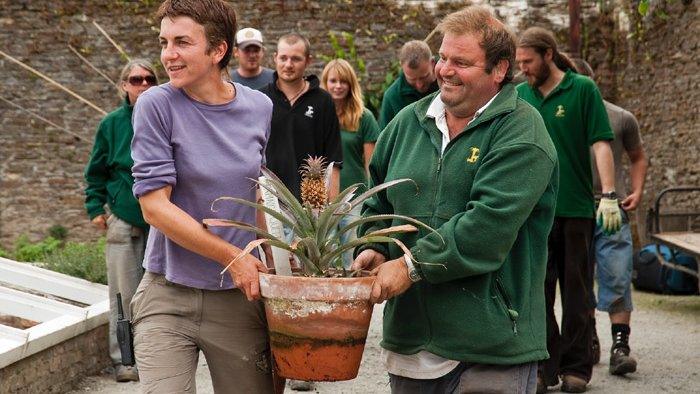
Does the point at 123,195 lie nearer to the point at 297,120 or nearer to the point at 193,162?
the point at 297,120

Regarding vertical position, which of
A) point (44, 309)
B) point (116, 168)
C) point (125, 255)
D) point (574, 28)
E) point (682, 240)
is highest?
point (574, 28)

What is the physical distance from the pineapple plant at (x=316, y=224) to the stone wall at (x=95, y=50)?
419 inches

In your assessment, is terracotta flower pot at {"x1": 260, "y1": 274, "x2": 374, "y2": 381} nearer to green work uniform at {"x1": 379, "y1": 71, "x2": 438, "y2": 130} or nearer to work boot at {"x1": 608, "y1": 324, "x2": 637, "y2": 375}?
work boot at {"x1": 608, "y1": 324, "x2": 637, "y2": 375}

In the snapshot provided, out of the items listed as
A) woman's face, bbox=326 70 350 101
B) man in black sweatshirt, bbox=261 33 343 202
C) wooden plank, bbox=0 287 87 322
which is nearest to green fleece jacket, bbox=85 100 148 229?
wooden plank, bbox=0 287 87 322

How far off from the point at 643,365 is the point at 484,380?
429 centimetres

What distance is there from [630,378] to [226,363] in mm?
3994

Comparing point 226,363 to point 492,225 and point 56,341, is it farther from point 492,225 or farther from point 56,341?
point 56,341

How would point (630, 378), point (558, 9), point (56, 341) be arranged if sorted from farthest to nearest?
point (558, 9)
point (630, 378)
point (56, 341)

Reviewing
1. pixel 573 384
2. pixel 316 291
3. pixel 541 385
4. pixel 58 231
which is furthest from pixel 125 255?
pixel 58 231

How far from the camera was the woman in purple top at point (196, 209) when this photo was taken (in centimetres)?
337

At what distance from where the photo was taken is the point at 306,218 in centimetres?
343

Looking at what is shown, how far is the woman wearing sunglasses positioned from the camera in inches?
269

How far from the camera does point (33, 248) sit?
1445 centimetres

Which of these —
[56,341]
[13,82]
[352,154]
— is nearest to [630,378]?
[352,154]
